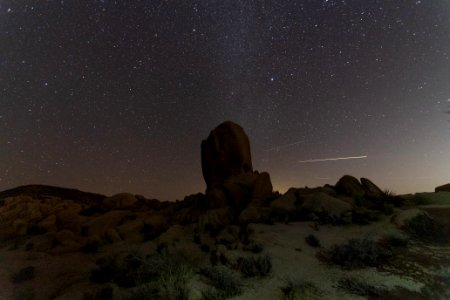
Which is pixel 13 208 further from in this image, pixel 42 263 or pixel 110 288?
pixel 110 288

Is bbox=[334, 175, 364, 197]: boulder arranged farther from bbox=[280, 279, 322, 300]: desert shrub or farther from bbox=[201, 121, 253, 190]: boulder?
bbox=[280, 279, 322, 300]: desert shrub

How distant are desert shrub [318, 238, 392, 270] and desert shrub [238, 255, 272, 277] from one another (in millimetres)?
2579

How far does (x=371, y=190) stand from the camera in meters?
19.5

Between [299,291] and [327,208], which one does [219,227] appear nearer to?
[327,208]

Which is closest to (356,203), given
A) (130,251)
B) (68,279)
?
(130,251)

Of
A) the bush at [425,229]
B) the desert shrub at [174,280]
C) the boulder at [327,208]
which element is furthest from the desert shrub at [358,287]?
the boulder at [327,208]

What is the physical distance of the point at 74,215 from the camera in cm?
2428

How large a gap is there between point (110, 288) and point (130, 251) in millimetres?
4834

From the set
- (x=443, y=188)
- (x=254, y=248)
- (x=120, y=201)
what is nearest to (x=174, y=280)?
(x=254, y=248)

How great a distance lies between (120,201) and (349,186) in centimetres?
2369

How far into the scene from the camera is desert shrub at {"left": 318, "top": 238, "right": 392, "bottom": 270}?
10633mm

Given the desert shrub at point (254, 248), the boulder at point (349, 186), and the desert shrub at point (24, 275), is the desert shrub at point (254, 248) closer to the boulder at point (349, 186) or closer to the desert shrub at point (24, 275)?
the boulder at point (349, 186)

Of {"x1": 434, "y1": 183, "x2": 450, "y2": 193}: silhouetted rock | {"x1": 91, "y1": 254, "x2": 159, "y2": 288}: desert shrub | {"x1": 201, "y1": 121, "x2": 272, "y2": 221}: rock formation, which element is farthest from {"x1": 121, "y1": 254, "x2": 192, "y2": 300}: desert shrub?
{"x1": 434, "y1": 183, "x2": 450, "y2": 193}: silhouetted rock

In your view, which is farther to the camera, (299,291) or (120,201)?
(120,201)
